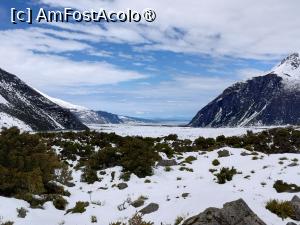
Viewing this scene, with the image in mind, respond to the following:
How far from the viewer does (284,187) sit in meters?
19.3

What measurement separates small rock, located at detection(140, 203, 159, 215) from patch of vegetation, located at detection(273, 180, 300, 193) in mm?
6081

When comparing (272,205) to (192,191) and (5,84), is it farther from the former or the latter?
(5,84)

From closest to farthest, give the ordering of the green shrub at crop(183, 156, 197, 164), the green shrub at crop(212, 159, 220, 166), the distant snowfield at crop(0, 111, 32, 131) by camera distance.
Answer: the green shrub at crop(212, 159, 220, 166)
the green shrub at crop(183, 156, 197, 164)
the distant snowfield at crop(0, 111, 32, 131)

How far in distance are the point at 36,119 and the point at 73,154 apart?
86.7 metres

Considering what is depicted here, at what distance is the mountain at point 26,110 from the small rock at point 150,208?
3154 inches

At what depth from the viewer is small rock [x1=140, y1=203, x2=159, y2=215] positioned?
17.3m

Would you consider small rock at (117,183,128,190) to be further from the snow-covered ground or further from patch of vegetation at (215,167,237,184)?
patch of vegetation at (215,167,237,184)

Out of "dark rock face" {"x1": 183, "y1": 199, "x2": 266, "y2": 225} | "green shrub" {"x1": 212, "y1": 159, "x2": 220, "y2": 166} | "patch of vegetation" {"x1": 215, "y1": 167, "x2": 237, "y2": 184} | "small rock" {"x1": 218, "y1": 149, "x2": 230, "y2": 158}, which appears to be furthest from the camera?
"small rock" {"x1": 218, "y1": 149, "x2": 230, "y2": 158}

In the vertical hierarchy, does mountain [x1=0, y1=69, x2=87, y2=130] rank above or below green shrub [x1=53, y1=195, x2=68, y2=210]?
above

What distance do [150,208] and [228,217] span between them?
18.7ft

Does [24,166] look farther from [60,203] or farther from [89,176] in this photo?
[89,176]

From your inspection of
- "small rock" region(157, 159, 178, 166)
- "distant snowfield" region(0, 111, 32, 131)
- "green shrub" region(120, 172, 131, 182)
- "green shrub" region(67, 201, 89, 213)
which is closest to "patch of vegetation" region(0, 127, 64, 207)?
"green shrub" region(67, 201, 89, 213)

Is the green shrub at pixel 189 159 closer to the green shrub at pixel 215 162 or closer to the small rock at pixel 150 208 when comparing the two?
the green shrub at pixel 215 162

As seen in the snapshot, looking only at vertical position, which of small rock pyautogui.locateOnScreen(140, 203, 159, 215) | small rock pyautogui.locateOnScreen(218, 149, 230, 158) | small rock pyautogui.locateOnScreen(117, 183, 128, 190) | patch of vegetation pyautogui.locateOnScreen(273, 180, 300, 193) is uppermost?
small rock pyautogui.locateOnScreen(218, 149, 230, 158)
